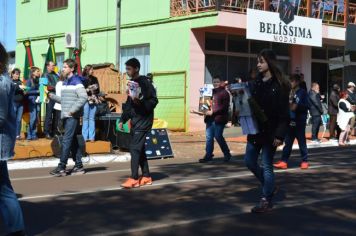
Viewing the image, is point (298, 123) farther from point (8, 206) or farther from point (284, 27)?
point (284, 27)

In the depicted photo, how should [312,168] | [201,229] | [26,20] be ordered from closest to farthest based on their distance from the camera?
1. [201,229]
2. [312,168]
3. [26,20]

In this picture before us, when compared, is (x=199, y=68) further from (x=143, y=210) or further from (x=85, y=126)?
(x=143, y=210)

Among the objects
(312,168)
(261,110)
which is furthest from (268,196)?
(312,168)

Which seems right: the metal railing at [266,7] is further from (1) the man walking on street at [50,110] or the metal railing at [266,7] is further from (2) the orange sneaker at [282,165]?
(2) the orange sneaker at [282,165]

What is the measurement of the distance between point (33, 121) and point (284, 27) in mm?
11788

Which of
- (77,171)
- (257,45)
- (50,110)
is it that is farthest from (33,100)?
(257,45)

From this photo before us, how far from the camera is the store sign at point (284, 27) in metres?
21.9

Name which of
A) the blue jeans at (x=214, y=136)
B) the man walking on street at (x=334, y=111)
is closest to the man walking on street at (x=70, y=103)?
the blue jeans at (x=214, y=136)

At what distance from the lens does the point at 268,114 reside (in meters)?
7.51

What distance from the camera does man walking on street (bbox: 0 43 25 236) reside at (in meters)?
5.54

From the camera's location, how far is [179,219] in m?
7.14

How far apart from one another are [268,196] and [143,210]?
63.1 inches

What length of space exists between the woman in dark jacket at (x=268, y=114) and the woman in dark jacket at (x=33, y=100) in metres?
8.25

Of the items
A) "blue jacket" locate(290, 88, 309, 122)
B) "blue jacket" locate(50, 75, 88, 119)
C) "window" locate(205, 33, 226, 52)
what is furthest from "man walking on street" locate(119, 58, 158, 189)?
"window" locate(205, 33, 226, 52)
